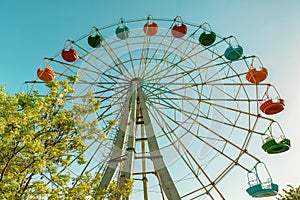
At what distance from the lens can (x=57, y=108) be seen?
17.4ft

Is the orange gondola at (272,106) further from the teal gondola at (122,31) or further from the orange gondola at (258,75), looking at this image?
the teal gondola at (122,31)

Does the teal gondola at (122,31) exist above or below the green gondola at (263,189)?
above

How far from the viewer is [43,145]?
15.6ft

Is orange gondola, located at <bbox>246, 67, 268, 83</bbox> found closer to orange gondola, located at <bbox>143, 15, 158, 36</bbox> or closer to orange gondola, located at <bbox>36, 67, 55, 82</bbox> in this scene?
orange gondola, located at <bbox>143, 15, 158, 36</bbox>

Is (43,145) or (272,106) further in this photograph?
(272,106)

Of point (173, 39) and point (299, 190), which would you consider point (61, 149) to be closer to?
point (173, 39)

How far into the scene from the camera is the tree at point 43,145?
4.40 m

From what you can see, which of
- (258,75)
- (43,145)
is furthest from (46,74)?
(258,75)

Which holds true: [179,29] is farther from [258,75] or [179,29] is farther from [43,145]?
[43,145]

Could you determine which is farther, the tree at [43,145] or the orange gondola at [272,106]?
the orange gondola at [272,106]

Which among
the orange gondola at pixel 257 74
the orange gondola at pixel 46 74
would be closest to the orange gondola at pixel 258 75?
the orange gondola at pixel 257 74

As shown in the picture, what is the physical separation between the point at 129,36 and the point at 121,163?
5.87 meters

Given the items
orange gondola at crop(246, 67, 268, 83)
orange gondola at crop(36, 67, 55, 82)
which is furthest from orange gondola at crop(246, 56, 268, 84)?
orange gondola at crop(36, 67, 55, 82)

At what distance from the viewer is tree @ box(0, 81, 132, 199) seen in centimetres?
440
